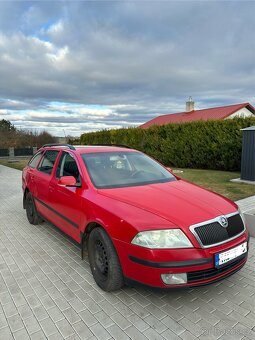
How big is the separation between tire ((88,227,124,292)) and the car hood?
0.46 m

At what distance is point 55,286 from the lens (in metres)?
2.98

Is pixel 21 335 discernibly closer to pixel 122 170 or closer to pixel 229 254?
pixel 229 254

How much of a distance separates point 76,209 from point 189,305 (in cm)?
166

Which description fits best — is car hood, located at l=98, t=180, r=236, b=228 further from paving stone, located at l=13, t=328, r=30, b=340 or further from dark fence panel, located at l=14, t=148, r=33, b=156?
dark fence panel, located at l=14, t=148, r=33, b=156

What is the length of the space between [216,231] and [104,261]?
122 centimetres

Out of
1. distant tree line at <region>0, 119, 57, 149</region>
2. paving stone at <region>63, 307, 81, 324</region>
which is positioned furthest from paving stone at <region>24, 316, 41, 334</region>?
distant tree line at <region>0, 119, 57, 149</region>

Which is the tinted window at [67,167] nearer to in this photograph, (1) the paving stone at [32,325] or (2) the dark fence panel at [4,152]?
(1) the paving stone at [32,325]

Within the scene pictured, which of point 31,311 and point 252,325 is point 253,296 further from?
point 31,311

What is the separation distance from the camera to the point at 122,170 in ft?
11.9

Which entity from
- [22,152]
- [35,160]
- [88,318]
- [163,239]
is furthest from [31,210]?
[22,152]

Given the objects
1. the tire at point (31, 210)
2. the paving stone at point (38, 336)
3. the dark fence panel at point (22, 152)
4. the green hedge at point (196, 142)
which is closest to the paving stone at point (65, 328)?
the paving stone at point (38, 336)

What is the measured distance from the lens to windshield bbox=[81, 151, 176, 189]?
3.29 m

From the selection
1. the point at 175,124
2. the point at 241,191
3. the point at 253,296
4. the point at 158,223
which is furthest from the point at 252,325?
the point at 175,124

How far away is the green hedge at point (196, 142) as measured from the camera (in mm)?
12266
